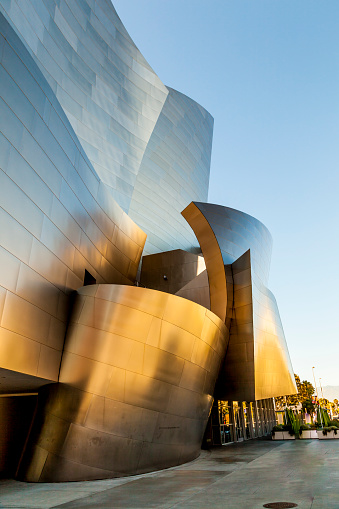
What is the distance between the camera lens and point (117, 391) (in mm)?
12023

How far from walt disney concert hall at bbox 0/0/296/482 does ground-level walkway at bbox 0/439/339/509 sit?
1.17 metres

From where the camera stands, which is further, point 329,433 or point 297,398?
point 297,398

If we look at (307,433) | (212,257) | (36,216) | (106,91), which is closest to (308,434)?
(307,433)

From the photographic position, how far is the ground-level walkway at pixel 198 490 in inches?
304

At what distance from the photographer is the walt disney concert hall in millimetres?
10141

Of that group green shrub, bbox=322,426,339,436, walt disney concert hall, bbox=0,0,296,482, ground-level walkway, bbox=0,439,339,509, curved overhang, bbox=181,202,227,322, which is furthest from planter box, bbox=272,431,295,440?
ground-level walkway, bbox=0,439,339,509


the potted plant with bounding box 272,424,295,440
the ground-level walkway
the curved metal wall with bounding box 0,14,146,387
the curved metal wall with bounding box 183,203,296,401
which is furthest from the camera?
the potted plant with bounding box 272,424,295,440

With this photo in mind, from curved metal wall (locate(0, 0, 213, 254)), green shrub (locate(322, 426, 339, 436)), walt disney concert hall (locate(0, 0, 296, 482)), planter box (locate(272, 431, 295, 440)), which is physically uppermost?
curved metal wall (locate(0, 0, 213, 254))

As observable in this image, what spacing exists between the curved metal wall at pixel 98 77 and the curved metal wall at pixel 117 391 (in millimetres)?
8602

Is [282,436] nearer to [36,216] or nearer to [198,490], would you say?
[198,490]

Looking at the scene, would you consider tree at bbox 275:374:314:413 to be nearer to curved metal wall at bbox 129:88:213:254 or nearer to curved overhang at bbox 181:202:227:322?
curved metal wall at bbox 129:88:213:254

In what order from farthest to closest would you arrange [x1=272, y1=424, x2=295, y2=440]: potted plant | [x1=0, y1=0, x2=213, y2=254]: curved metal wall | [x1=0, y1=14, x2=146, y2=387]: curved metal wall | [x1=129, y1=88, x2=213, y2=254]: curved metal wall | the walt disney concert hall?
1. [x1=129, y1=88, x2=213, y2=254]: curved metal wall
2. [x1=272, y1=424, x2=295, y2=440]: potted plant
3. [x1=0, y1=0, x2=213, y2=254]: curved metal wall
4. the walt disney concert hall
5. [x1=0, y1=14, x2=146, y2=387]: curved metal wall

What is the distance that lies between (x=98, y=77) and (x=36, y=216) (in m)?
12.2

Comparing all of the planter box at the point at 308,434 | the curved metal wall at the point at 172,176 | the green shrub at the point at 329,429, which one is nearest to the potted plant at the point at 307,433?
the planter box at the point at 308,434
